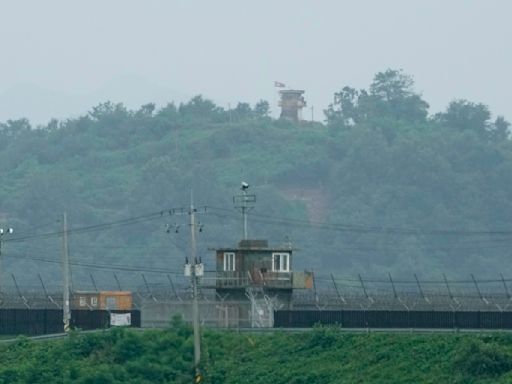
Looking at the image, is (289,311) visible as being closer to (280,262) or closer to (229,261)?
(280,262)

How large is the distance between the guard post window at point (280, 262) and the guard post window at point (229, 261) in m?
1.70

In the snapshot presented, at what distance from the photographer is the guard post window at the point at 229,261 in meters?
86.0

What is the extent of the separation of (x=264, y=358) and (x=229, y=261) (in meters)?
18.4

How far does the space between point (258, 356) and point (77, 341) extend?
7717 mm

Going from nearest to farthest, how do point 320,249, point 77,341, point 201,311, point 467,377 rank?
point 467,377
point 77,341
point 201,311
point 320,249

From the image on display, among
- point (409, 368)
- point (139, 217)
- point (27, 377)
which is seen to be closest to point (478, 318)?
point (409, 368)

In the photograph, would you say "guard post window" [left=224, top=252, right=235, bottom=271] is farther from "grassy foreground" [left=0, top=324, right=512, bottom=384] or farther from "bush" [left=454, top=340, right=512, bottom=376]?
"bush" [left=454, top=340, right=512, bottom=376]

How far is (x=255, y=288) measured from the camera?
274 feet

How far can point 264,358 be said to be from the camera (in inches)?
2680

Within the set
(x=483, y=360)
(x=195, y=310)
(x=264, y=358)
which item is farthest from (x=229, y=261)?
(x=483, y=360)

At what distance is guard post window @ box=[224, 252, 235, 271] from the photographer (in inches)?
3386

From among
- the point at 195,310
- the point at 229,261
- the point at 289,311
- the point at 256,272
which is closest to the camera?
the point at 195,310

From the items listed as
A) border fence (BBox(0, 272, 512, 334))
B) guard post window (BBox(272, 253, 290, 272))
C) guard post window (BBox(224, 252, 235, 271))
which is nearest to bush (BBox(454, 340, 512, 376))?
border fence (BBox(0, 272, 512, 334))

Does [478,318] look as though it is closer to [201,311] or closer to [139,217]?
[201,311]
